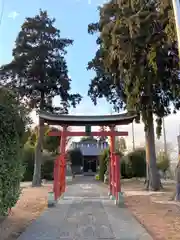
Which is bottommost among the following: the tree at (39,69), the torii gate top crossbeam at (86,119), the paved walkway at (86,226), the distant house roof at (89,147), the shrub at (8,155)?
the paved walkway at (86,226)

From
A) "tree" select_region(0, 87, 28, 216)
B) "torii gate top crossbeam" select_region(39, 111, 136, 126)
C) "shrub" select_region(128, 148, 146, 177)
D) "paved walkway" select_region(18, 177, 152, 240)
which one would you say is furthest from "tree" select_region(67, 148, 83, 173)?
"tree" select_region(0, 87, 28, 216)

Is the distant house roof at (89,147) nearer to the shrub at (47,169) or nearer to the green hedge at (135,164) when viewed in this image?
the shrub at (47,169)

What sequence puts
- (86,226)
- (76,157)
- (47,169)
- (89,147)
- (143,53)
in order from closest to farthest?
(86,226)
(143,53)
(47,169)
(76,157)
(89,147)

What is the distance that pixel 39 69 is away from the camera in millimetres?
22641

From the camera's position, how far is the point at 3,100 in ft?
20.5

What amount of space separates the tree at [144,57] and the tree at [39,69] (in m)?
5.57

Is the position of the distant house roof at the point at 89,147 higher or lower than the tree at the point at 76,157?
higher

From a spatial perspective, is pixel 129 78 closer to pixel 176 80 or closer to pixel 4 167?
pixel 176 80

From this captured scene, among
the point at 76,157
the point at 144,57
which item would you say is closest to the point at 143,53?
the point at 144,57

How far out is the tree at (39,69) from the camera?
74.6 feet

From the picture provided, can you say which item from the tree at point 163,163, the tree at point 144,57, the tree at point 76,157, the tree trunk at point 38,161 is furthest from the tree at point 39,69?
the tree at point 76,157

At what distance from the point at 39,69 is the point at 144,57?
10.7 metres

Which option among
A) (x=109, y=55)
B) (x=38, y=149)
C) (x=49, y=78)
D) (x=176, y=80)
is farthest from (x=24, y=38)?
(x=176, y=80)

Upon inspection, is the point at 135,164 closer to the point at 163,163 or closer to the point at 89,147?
the point at 163,163
